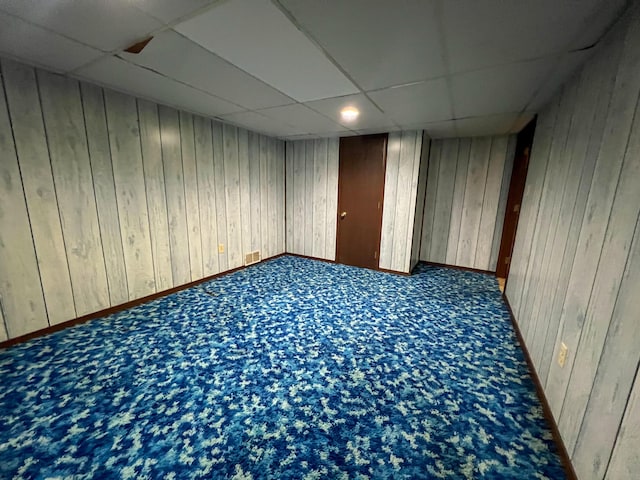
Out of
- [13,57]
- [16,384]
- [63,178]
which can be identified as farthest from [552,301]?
[13,57]

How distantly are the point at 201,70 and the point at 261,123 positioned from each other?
1.58 meters

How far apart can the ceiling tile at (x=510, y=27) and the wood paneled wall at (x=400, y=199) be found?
2.14 m

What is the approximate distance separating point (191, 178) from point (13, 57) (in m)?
1.65

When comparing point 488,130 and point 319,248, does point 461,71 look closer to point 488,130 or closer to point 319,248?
point 488,130

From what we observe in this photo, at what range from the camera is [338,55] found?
1.67m

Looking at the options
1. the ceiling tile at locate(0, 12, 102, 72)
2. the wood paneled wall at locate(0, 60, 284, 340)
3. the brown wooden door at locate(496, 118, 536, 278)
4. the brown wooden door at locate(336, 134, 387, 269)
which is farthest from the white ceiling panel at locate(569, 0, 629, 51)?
the wood paneled wall at locate(0, 60, 284, 340)

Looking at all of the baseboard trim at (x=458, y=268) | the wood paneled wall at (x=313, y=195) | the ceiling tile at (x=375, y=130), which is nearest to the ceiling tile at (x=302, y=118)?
the ceiling tile at (x=375, y=130)

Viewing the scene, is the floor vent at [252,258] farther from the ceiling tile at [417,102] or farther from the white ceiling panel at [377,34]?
the white ceiling panel at [377,34]

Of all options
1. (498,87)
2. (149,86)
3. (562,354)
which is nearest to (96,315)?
(149,86)

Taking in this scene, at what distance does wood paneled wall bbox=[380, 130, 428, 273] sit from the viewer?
381 cm

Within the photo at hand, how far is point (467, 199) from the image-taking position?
4215mm

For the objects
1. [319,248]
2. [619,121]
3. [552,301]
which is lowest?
[319,248]

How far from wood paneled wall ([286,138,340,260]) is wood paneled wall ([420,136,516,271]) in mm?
1743

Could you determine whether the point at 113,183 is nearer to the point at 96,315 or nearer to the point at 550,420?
the point at 96,315
